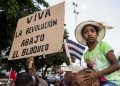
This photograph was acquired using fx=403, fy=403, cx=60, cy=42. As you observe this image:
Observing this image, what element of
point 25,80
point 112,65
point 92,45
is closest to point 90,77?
point 112,65

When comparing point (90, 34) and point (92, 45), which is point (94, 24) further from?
point (92, 45)

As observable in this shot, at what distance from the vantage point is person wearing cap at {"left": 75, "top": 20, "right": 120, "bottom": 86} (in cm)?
396

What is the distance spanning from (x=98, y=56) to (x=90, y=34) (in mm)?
267

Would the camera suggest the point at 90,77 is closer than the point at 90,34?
Yes

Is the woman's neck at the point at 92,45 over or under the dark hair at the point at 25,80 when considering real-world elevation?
over

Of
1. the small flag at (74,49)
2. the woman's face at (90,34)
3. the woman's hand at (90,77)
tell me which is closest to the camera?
the woman's hand at (90,77)

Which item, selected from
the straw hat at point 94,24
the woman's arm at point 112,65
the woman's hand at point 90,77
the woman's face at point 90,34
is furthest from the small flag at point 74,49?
the woman's hand at point 90,77

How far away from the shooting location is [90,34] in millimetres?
4223

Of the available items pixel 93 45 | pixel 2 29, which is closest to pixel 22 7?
pixel 2 29

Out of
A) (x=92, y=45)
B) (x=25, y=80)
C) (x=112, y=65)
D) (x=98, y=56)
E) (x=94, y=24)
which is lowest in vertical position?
(x=25, y=80)

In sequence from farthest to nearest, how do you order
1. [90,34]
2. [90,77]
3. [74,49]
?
[74,49] → [90,34] → [90,77]

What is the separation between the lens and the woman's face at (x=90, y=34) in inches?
166

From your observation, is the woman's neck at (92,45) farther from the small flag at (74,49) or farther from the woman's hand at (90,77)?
the small flag at (74,49)

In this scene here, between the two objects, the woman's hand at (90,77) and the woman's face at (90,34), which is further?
the woman's face at (90,34)
